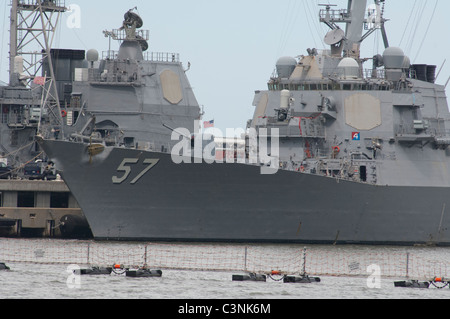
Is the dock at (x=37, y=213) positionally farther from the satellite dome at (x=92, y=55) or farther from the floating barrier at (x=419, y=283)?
the floating barrier at (x=419, y=283)

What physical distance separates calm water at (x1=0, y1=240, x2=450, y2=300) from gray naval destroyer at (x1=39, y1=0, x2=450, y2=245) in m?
6.48

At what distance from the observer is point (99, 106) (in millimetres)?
47062

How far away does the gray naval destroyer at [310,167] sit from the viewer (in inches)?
1500

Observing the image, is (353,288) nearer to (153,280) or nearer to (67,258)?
(153,280)

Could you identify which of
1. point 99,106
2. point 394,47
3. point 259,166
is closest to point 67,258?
point 259,166

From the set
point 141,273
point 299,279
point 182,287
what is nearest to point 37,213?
point 141,273

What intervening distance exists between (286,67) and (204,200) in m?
8.63

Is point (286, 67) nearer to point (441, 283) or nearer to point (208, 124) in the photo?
point (208, 124)

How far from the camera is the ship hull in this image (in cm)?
3794

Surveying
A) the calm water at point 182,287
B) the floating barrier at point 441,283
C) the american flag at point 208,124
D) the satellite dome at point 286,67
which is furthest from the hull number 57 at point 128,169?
the floating barrier at point 441,283

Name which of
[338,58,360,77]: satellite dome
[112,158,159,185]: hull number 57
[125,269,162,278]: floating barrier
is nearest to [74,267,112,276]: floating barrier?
[125,269,162,278]: floating barrier

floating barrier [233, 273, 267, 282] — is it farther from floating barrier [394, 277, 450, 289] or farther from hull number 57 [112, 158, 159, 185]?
hull number 57 [112, 158, 159, 185]
